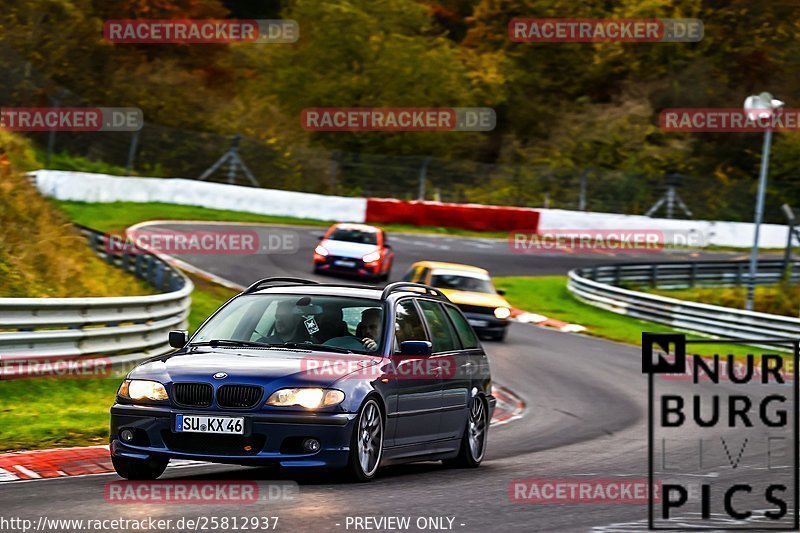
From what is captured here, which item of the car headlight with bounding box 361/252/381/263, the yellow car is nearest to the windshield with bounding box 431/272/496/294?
the yellow car

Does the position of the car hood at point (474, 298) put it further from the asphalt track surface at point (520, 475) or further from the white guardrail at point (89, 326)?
the white guardrail at point (89, 326)

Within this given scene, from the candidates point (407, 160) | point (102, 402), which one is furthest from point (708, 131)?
point (102, 402)

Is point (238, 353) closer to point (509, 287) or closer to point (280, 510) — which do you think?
point (280, 510)

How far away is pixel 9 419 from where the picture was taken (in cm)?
1210

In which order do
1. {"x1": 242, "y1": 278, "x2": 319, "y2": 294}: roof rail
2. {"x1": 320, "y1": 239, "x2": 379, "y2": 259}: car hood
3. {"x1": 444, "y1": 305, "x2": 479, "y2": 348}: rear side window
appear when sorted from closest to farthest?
{"x1": 242, "y1": 278, "x2": 319, "y2": 294}: roof rail → {"x1": 444, "y1": 305, "x2": 479, "y2": 348}: rear side window → {"x1": 320, "y1": 239, "x2": 379, "y2": 259}: car hood

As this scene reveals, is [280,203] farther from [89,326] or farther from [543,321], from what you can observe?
[89,326]

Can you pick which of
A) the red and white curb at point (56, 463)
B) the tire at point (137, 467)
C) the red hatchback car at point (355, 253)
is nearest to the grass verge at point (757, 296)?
the red hatchback car at point (355, 253)

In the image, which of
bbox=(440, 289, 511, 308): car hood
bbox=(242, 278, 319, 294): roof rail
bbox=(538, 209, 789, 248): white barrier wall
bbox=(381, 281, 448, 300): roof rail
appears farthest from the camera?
bbox=(538, 209, 789, 248): white barrier wall

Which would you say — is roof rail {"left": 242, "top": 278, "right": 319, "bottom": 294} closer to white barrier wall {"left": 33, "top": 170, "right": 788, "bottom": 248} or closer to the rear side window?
the rear side window

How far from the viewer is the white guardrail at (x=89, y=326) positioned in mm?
13805

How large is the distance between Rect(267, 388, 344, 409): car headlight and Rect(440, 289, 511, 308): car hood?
15152 mm

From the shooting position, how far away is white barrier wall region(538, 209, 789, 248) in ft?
156

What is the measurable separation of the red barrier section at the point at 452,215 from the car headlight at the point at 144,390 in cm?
3697

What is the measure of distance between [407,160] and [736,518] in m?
40.8
